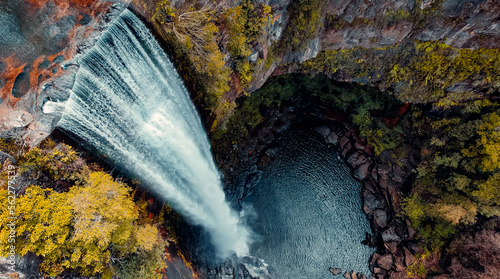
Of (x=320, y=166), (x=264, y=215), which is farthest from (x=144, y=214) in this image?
(x=320, y=166)

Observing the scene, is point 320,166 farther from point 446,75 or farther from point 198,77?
point 198,77

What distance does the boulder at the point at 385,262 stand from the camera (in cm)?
1741

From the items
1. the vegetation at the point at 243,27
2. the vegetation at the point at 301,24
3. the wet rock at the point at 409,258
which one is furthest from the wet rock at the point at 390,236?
the vegetation at the point at 243,27

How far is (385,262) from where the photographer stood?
17.5 metres

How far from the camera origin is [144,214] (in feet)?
38.9

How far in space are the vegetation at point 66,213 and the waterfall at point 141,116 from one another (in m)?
1.27

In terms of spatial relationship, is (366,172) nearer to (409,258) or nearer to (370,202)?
(370,202)

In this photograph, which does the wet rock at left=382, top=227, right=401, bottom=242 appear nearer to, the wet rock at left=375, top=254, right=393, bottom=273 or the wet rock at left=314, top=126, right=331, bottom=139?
the wet rock at left=375, top=254, right=393, bottom=273

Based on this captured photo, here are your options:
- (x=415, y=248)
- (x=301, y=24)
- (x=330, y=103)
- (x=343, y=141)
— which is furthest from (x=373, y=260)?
(x=301, y=24)

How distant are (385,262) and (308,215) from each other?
20.8 feet

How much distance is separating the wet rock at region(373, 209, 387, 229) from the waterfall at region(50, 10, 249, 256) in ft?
39.6

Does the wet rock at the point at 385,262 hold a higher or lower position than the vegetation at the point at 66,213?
higher

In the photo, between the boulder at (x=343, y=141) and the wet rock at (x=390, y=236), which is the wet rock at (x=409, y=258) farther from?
the boulder at (x=343, y=141)

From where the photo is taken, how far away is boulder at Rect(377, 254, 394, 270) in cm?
1741
